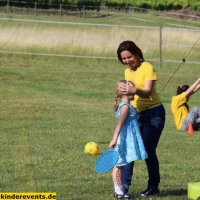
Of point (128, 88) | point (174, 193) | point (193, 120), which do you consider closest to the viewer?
point (128, 88)

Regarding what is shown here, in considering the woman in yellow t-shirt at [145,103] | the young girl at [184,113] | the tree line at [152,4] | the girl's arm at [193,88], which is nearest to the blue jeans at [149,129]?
the woman in yellow t-shirt at [145,103]

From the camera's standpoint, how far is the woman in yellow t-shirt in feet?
21.3

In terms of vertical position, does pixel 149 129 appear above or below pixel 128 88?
below

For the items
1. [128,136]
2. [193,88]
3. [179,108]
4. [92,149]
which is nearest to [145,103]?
[128,136]

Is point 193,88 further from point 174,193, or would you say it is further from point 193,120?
point 174,193

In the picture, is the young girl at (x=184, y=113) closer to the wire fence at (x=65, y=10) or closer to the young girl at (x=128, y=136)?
the young girl at (x=128, y=136)

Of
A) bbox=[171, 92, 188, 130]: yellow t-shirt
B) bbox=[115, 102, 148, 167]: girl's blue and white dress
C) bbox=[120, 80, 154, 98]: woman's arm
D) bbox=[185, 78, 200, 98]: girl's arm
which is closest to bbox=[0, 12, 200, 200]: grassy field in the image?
bbox=[171, 92, 188, 130]: yellow t-shirt

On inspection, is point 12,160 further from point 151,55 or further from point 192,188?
point 151,55

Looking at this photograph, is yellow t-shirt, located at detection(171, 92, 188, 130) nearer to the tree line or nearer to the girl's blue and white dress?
the girl's blue and white dress

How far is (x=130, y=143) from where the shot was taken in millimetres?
6496

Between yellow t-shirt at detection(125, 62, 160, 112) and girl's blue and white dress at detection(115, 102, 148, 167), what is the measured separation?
0.18m

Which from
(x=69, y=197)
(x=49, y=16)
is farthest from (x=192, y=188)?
(x=49, y=16)

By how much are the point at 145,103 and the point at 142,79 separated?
0.98 feet

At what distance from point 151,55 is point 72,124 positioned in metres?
11.0
